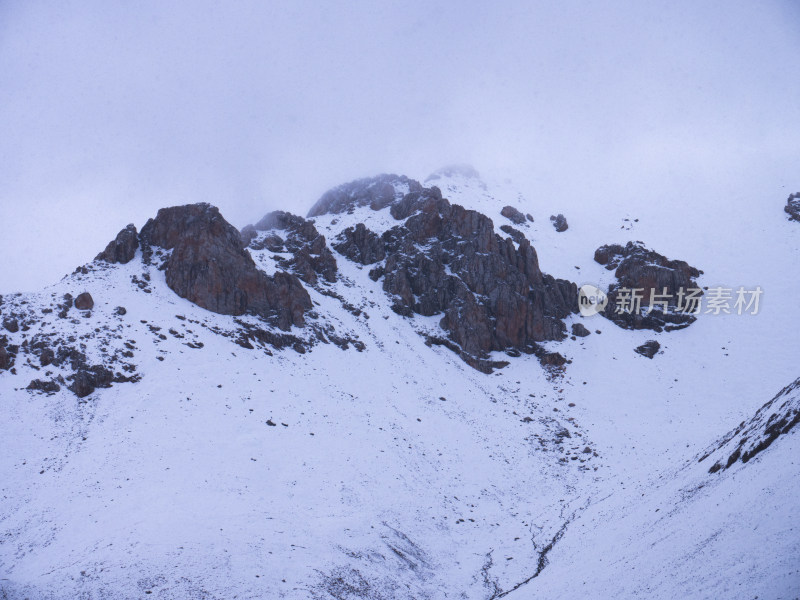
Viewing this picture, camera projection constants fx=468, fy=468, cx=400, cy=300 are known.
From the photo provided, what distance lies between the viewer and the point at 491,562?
83.5 feet

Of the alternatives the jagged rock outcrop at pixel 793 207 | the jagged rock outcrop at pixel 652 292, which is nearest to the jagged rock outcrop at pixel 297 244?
the jagged rock outcrop at pixel 652 292

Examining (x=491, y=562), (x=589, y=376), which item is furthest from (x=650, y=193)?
(x=491, y=562)

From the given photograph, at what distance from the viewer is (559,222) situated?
86750mm

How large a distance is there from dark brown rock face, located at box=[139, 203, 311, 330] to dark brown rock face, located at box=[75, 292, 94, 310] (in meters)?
8.19

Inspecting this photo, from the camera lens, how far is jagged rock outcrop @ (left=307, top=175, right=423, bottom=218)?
82062 millimetres

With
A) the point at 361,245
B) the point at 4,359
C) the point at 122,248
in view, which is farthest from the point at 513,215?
the point at 4,359

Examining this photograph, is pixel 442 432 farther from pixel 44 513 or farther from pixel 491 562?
pixel 44 513

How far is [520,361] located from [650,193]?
64205mm

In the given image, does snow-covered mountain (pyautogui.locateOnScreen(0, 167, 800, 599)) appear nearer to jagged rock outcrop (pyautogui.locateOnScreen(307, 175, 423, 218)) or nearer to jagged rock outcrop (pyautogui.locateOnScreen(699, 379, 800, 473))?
jagged rock outcrop (pyautogui.locateOnScreen(699, 379, 800, 473))

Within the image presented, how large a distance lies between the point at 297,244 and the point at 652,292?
51.4m

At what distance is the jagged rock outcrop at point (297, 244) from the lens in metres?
62.1

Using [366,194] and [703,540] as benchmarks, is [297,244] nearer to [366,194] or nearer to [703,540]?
[366,194]

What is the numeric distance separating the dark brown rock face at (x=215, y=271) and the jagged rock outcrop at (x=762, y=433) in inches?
1528

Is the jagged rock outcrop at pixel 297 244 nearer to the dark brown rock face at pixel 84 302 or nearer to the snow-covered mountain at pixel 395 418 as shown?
the snow-covered mountain at pixel 395 418
